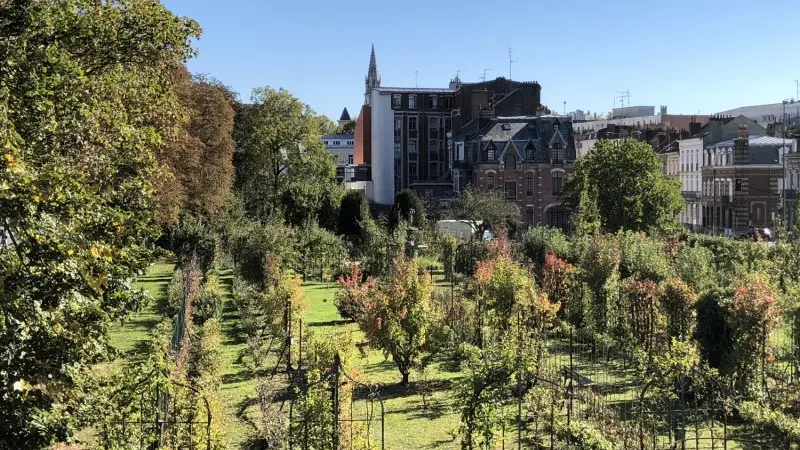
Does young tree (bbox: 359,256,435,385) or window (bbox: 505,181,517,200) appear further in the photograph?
window (bbox: 505,181,517,200)

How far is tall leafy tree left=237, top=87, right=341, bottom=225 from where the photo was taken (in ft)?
172

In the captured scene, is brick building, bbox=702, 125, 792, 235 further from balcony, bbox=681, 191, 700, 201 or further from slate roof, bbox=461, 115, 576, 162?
slate roof, bbox=461, 115, 576, 162

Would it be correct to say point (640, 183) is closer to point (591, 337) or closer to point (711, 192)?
point (711, 192)

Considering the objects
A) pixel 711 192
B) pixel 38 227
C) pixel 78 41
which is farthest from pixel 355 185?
pixel 38 227

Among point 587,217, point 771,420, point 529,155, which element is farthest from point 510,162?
point 771,420

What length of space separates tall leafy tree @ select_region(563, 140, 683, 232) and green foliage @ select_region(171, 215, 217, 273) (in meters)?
19.4

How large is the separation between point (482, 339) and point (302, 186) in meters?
31.5

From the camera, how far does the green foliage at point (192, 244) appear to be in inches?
1102

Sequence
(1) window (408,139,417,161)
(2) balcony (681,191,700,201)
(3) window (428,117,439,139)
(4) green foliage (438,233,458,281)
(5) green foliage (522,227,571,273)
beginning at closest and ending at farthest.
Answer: (5) green foliage (522,227,571,273), (4) green foliage (438,233,458,281), (2) balcony (681,191,700,201), (1) window (408,139,417,161), (3) window (428,117,439,139)

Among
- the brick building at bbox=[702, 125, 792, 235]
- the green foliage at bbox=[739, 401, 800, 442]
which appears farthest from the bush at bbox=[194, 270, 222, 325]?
the brick building at bbox=[702, 125, 792, 235]

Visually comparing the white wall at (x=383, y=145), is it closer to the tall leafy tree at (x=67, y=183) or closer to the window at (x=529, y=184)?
the window at (x=529, y=184)

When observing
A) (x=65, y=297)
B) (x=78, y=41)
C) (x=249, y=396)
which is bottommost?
(x=249, y=396)

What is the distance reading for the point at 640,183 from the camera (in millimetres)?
40375

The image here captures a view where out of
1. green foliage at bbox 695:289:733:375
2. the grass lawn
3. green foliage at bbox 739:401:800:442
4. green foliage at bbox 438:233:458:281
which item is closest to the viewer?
green foliage at bbox 739:401:800:442
